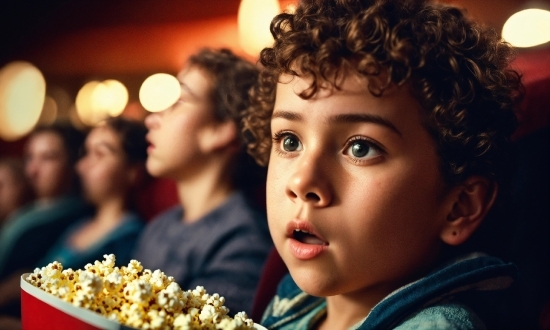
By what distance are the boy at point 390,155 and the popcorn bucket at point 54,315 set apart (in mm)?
288

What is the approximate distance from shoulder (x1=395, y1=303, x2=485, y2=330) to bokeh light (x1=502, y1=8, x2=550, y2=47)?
706 millimetres

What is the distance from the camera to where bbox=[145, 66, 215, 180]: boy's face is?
126cm

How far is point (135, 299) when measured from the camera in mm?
631

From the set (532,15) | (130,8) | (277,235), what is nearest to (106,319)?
(277,235)

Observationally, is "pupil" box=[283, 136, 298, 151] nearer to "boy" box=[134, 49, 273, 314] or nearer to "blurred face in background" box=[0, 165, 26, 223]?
"boy" box=[134, 49, 273, 314]

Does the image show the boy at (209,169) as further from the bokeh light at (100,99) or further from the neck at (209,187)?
the bokeh light at (100,99)

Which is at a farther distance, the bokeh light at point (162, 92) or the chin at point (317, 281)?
the bokeh light at point (162, 92)

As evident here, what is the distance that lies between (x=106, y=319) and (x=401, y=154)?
422mm

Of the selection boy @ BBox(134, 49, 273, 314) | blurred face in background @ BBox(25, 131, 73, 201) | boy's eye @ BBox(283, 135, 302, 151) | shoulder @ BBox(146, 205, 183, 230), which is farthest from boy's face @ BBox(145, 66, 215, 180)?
blurred face in background @ BBox(25, 131, 73, 201)

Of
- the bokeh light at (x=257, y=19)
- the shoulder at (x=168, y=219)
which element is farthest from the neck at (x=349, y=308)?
the bokeh light at (x=257, y=19)

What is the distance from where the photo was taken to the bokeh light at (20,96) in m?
3.67

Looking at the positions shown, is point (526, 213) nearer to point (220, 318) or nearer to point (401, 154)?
point (401, 154)

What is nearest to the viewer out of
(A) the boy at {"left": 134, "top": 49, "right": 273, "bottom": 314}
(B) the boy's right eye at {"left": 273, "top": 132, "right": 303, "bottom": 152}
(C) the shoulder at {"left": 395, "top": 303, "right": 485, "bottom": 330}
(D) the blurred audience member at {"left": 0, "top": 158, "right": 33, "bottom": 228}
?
(C) the shoulder at {"left": 395, "top": 303, "right": 485, "bottom": 330}

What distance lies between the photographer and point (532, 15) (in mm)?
1299
